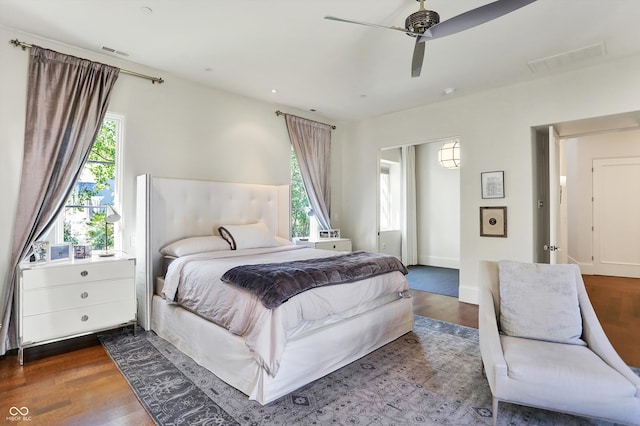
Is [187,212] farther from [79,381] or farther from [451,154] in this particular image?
[451,154]

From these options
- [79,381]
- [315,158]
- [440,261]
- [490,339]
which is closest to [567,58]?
[490,339]

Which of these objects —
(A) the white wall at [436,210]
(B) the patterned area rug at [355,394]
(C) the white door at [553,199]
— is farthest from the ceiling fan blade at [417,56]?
(A) the white wall at [436,210]

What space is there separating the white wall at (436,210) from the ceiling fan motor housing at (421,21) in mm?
5009

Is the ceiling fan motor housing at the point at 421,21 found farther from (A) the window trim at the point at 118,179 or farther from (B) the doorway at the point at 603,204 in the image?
(B) the doorway at the point at 603,204

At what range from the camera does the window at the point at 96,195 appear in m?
3.25

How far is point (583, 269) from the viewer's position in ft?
20.7

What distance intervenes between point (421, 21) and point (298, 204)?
3.53m

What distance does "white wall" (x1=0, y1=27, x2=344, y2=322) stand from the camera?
9.30 feet

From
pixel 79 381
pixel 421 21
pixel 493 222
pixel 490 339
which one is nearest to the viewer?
pixel 490 339

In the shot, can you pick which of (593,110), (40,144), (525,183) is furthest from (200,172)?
(593,110)

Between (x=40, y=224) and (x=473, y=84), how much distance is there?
16.2 ft

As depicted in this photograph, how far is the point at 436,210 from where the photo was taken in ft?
23.6

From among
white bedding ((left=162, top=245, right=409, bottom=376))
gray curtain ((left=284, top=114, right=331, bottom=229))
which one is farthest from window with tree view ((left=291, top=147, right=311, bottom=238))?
white bedding ((left=162, top=245, right=409, bottom=376))

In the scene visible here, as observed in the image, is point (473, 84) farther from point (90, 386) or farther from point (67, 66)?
point (90, 386)
